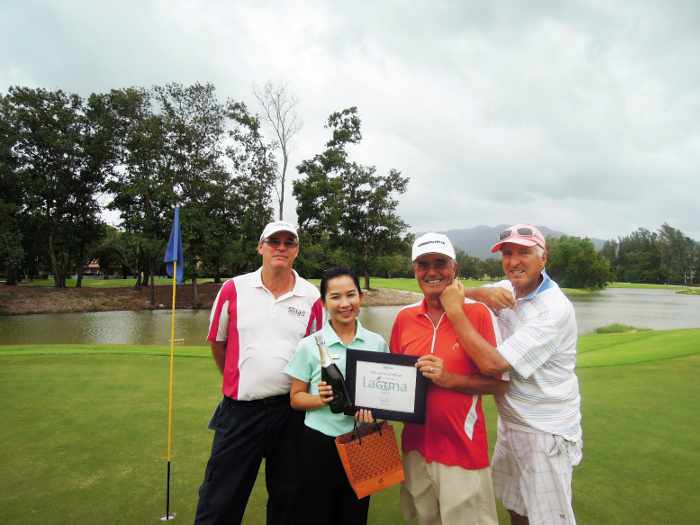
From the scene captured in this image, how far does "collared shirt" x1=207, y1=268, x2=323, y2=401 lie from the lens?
273 cm

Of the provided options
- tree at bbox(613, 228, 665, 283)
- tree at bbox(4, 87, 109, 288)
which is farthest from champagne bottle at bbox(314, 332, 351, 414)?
tree at bbox(613, 228, 665, 283)

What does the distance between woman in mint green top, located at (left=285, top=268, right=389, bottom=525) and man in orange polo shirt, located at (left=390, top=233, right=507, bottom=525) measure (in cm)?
31

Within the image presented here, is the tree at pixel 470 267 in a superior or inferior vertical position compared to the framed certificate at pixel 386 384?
superior

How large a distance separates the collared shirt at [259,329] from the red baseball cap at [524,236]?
4.24ft

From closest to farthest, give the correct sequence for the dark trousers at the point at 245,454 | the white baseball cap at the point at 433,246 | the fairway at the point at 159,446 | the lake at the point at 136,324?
the white baseball cap at the point at 433,246, the dark trousers at the point at 245,454, the fairway at the point at 159,446, the lake at the point at 136,324

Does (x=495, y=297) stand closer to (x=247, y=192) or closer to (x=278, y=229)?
(x=278, y=229)

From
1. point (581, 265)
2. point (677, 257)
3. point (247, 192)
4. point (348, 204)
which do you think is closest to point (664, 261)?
point (677, 257)

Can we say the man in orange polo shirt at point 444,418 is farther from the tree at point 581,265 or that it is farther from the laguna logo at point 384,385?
the tree at point 581,265

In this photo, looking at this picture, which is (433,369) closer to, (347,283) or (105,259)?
(347,283)

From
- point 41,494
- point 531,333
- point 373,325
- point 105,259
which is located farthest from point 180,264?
point 105,259

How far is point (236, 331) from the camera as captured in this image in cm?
285

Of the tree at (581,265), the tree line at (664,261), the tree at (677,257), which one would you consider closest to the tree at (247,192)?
the tree at (581,265)

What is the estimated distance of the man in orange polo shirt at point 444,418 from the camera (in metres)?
2.17

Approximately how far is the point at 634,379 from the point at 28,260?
45.7 meters
